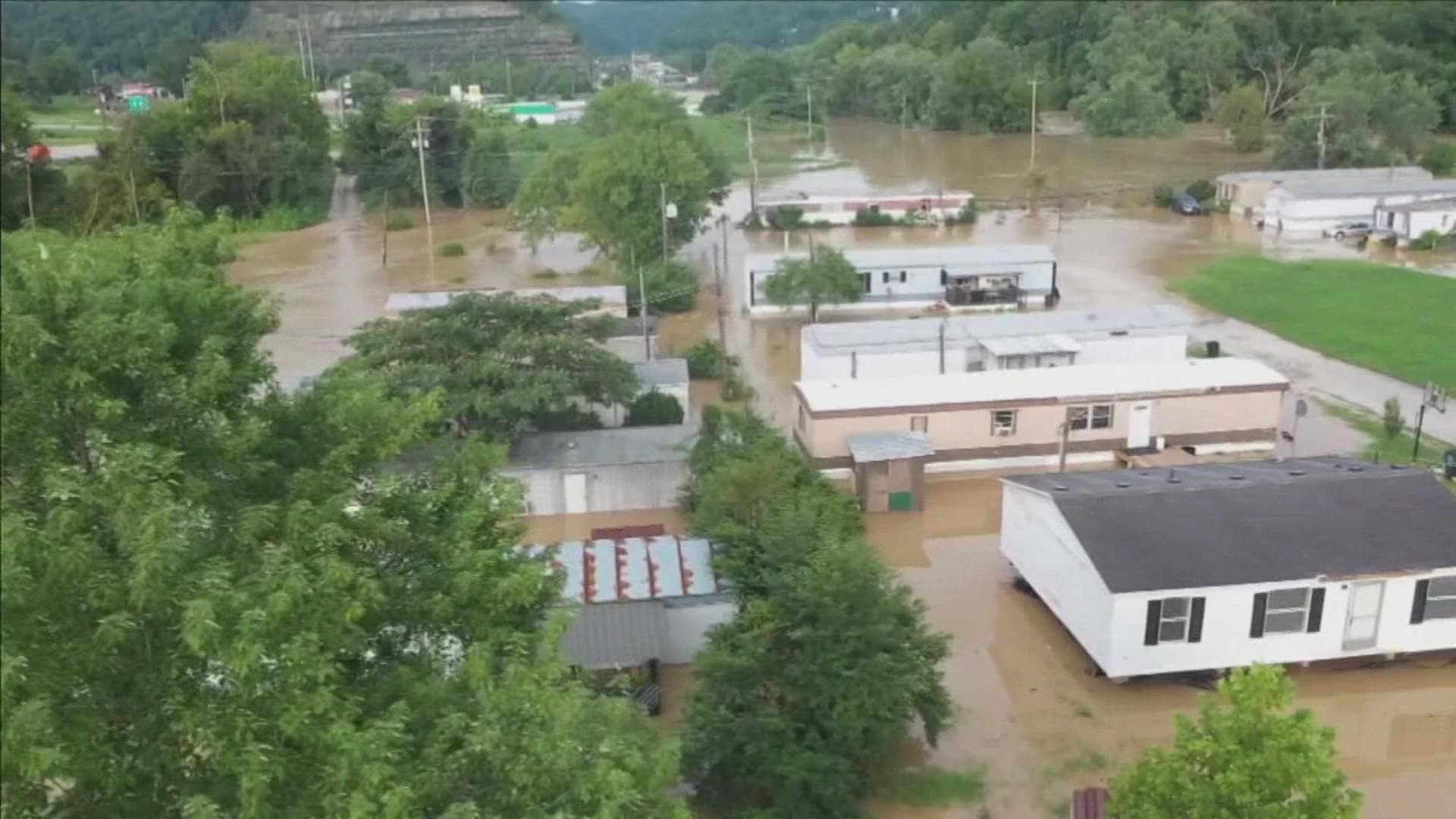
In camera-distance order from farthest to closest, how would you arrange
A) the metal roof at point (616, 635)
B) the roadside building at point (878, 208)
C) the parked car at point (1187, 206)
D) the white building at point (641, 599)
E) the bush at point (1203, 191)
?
the bush at point (1203, 191) < the parked car at point (1187, 206) < the roadside building at point (878, 208) < the white building at point (641, 599) < the metal roof at point (616, 635)

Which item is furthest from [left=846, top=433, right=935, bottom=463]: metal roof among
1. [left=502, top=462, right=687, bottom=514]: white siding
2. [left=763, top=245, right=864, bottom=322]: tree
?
[left=763, top=245, right=864, bottom=322]: tree

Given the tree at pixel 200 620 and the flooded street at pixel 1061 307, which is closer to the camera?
the tree at pixel 200 620

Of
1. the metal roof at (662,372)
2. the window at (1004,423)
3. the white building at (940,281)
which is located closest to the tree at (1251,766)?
the window at (1004,423)

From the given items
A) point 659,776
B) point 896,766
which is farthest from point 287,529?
point 896,766

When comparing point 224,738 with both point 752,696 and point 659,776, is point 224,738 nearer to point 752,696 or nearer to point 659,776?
point 659,776

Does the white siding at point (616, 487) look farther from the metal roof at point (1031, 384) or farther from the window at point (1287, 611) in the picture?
the window at point (1287, 611)

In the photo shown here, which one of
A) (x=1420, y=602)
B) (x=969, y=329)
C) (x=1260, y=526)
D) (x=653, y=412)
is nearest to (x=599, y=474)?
(x=653, y=412)
